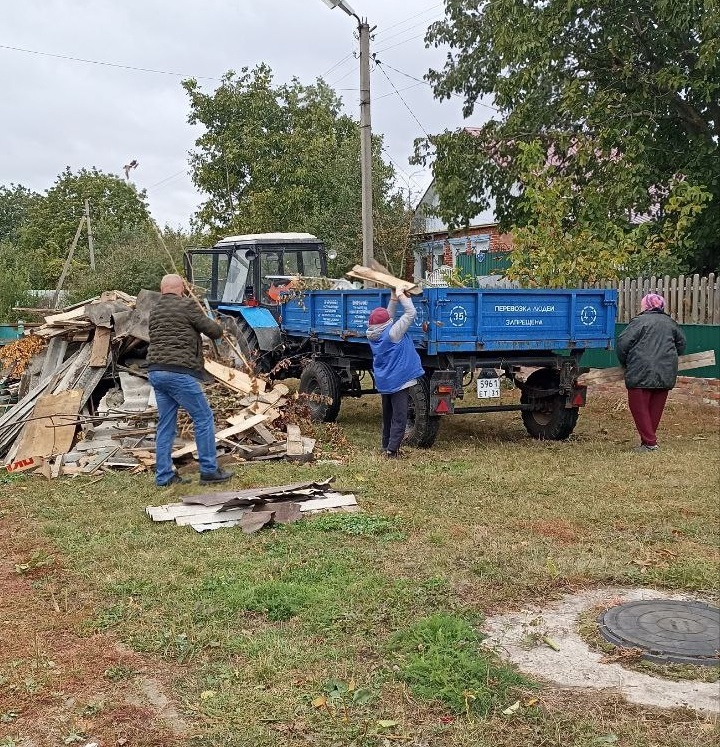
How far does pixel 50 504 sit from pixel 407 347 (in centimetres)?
384

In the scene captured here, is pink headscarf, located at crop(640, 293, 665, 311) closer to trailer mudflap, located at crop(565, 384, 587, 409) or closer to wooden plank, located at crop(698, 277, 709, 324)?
trailer mudflap, located at crop(565, 384, 587, 409)

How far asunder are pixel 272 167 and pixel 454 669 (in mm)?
25742

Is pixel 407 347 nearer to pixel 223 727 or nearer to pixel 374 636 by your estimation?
pixel 374 636

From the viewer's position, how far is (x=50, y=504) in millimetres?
7609

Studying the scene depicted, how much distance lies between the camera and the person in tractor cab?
29.6 feet

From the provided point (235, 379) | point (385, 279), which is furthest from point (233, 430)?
point (385, 279)

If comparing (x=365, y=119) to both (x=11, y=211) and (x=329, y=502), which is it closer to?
(x=329, y=502)

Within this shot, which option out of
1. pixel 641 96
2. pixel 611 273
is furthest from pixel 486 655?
pixel 641 96

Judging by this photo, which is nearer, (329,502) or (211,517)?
(211,517)

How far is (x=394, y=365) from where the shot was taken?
9039 mm

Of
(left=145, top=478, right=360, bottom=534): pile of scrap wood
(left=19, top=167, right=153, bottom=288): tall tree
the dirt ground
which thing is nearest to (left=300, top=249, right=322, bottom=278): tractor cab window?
(left=145, top=478, right=360, bottom=534): pile of scrap wood

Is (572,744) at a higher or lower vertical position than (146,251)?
lower

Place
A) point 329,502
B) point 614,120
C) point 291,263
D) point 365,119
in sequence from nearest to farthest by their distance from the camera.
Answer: point 329,502 → point 291,263 → point 614,120 → point 365,119

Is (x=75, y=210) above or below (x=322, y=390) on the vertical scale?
above
